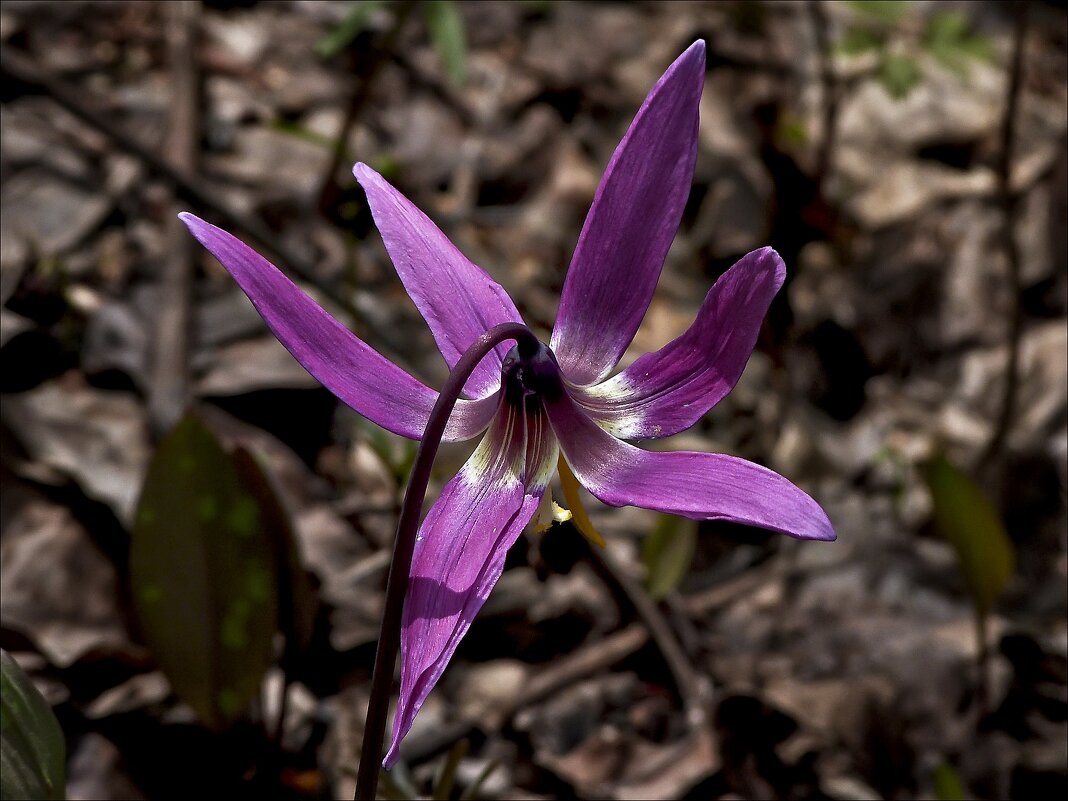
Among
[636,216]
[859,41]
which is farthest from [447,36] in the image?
[636,216]

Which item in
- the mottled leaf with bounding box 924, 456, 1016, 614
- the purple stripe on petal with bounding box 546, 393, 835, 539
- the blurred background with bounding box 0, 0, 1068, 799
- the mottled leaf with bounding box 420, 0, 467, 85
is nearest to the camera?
the purple stripe on petal with bounding box 546, 393, 835, 539

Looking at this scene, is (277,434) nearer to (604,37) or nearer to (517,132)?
(517,132)

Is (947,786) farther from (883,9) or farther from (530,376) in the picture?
(883,9)

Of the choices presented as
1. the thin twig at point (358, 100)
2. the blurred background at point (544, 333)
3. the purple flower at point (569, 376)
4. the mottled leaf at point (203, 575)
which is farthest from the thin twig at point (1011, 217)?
the mottled leaf at point (203, 575)

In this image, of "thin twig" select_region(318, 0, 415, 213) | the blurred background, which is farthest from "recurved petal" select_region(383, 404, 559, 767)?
"thin twig" select_region(318, 0, 415, 213)

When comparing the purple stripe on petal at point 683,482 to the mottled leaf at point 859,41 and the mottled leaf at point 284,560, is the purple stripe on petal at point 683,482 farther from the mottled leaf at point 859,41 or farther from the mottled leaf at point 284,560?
the mottled leaf at point 859,41

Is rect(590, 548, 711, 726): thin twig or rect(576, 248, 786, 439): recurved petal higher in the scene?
rect(576, 248, 786, 439): recurved petal

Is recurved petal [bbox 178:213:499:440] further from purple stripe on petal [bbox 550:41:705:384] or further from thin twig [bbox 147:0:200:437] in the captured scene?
thin twig [bbox 147:0:200:437]
